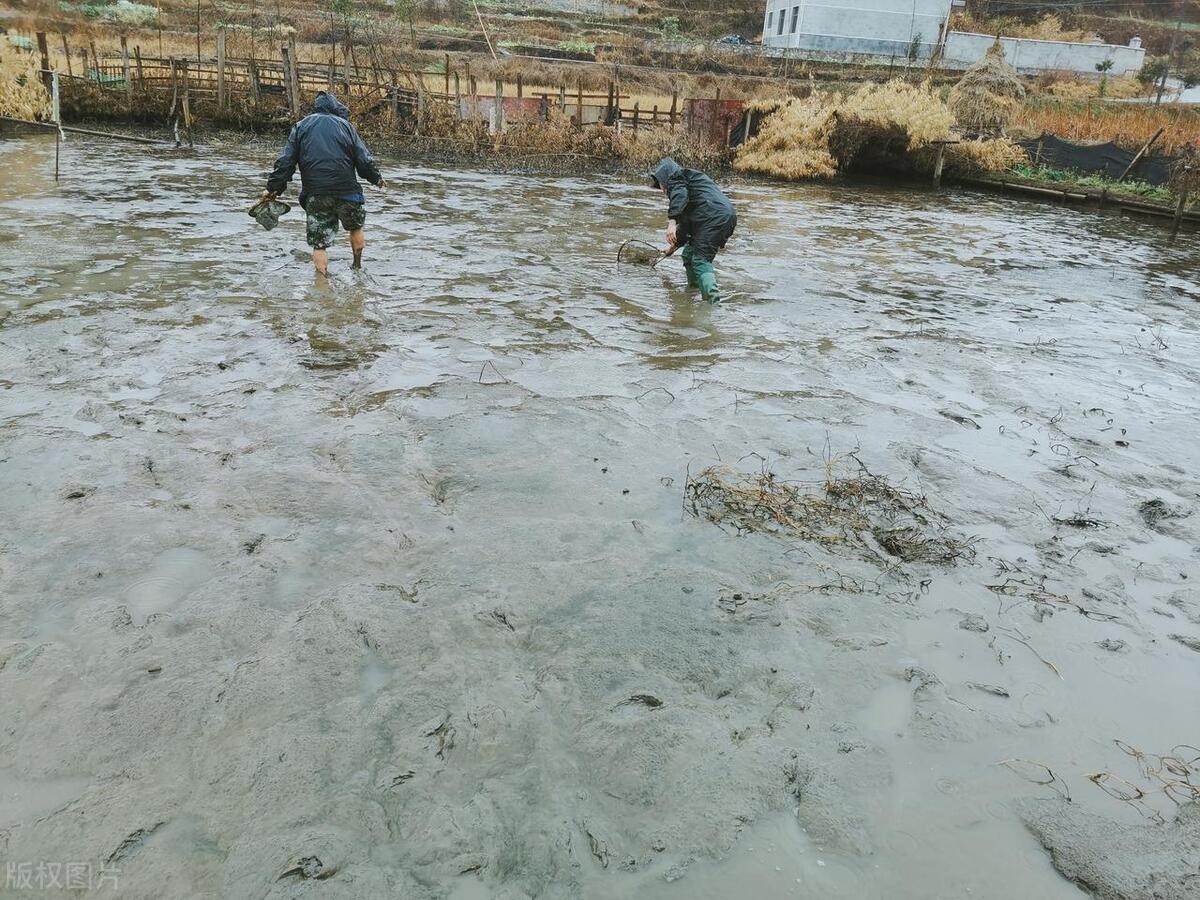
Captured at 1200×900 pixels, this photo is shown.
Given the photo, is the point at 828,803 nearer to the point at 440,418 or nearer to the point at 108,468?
the point at 440,418

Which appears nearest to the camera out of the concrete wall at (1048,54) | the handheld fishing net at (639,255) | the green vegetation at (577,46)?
the handheld fishing net at (639,255)

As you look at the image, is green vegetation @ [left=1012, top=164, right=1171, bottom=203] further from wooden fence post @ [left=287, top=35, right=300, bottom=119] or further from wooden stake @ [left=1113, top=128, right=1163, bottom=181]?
wooden fence post @ [left=287, top=35, right=300, bottom=119]

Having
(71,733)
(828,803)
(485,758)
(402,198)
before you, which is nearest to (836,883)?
(828,803)

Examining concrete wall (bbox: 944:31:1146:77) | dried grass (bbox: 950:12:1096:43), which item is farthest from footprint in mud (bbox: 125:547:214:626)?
dried grass (bbox: 950:12:1096:43)

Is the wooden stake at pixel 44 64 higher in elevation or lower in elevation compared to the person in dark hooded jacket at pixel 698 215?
higher

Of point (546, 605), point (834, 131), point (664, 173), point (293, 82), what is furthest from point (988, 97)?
point (546, 605)

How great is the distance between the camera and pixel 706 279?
29.4 ft

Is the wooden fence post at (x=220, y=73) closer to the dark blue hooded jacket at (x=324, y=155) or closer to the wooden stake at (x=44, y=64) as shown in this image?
the wooden stake at (x=44, y=64)

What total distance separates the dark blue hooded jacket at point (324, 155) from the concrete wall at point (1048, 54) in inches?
1977

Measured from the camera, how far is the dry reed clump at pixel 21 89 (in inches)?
761

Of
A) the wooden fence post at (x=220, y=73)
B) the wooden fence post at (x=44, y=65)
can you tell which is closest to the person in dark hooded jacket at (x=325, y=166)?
the wooden fence post at (x=220, y=73)

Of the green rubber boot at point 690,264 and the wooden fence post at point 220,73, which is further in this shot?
the wooden fence post at point 220,73

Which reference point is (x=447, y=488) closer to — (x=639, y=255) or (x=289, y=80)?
(x=639, y=255)

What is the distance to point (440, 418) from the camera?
225 inches
